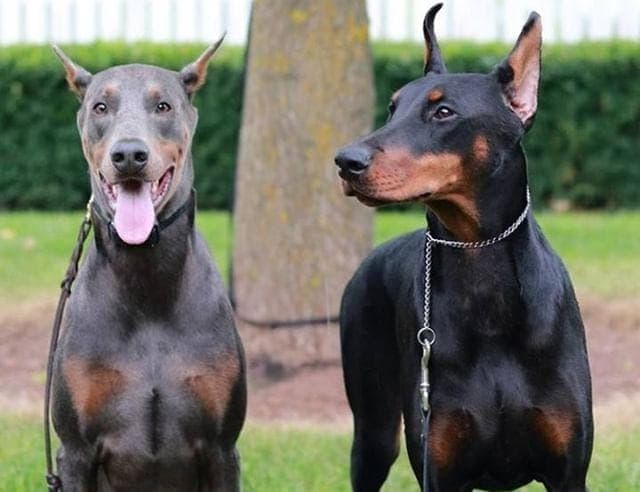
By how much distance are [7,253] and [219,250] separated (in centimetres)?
217

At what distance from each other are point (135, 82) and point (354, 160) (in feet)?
3.28

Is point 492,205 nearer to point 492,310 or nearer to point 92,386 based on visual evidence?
point 492,310

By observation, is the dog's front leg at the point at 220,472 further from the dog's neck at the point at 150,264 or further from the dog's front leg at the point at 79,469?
the dog's neck at the point at 150,264

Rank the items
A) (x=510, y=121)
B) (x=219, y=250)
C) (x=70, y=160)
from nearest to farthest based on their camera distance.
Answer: (x=510, y=121)
(x=219, y=250)
(x=70, y=160)

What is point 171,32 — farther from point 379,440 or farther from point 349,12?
point 379,440

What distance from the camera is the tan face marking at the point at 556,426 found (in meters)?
5.54

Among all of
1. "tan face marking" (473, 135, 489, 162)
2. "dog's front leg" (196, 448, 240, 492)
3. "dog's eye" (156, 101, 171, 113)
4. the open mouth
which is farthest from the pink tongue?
"tan face marking" (473, 135, 489, 162)

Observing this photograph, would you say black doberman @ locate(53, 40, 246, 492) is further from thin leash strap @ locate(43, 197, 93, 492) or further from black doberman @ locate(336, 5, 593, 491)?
black doberman @ locate(336, 5, 593, 491)

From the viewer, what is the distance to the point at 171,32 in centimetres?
1959

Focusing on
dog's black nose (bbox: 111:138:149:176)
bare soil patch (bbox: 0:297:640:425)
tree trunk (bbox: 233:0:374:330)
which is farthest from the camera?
tree trunk (bbox: 233:0:374:330)

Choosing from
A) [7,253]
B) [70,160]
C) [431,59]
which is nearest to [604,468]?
[431,59]

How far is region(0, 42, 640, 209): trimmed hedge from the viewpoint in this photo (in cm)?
1748

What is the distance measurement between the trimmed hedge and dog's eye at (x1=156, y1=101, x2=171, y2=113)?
11.5 m

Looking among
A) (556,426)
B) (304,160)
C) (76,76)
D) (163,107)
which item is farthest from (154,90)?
(304,160)
